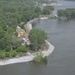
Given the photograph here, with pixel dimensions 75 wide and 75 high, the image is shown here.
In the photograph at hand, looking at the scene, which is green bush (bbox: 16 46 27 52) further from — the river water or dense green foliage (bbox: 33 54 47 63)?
the river water

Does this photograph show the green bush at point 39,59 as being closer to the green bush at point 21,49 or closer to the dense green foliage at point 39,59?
the dense green foliage at point 39,59

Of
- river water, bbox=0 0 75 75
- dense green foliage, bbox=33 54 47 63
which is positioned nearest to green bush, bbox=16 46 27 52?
dense green foliage, bbox=33 54 47 63

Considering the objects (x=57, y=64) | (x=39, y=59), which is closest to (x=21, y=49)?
(x=39, y=59)

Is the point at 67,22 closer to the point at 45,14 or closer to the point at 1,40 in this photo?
the point at 45,14

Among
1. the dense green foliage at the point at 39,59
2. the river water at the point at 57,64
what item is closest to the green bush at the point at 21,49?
the dense green foliage at the point at 39,59

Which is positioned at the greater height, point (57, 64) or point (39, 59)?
point (39, 59)

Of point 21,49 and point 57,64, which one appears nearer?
point 57,64

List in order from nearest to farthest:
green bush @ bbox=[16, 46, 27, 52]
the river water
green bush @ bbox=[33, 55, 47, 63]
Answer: the river water, green bush @ bbox=[33, 55, 47, 63], green bush @ bbox=[16, 46, 27, 52]

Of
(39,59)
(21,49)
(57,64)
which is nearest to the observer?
(57,64)

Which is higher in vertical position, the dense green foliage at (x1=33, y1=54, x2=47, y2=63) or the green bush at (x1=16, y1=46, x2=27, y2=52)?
the green bush at (x1=16, y1=46, x2=27, y2=52)

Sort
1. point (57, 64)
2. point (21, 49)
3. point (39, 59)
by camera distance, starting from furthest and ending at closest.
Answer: point (21, 49) → point (39, 59) → point (57, 64)

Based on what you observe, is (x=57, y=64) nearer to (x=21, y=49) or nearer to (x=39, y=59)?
(x=39, y=59)
